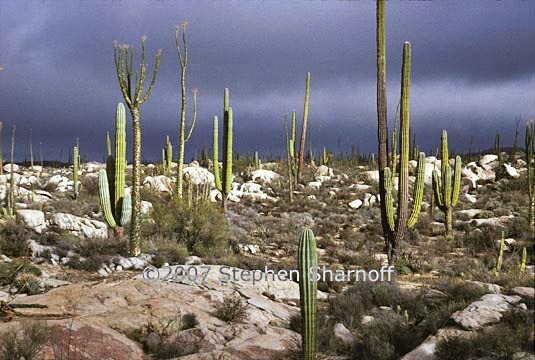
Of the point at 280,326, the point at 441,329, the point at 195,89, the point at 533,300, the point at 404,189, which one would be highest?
the point at 195,89

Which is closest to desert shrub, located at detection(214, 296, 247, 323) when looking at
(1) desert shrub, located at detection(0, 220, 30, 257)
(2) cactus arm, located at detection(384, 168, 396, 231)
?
(2) cactus arm, located at detection(384, 168, 396, 231)

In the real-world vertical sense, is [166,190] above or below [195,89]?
below

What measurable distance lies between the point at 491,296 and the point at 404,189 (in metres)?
5.67

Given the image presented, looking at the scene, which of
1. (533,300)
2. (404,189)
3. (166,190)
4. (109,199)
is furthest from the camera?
(166,190)

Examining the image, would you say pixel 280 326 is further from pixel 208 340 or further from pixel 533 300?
pixel 533 300

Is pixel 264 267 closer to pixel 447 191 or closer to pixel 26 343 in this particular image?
pixel 26 343

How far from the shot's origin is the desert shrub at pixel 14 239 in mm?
12258

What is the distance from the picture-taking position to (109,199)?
42.2 feet

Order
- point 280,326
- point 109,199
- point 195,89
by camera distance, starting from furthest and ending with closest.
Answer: point 195,89
point 109,199
point 280,326

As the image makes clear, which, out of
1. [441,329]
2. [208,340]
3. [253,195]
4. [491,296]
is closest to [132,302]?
[208,340]

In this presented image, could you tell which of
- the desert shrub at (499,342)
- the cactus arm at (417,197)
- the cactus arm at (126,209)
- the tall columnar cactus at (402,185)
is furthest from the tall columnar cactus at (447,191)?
the desert shrub at (499,342)

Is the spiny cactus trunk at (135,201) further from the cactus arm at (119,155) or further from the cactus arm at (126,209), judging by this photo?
the cactus arm at (126,209)

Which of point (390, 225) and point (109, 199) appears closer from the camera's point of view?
point (390, 225)

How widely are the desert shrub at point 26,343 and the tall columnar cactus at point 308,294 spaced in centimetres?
298
